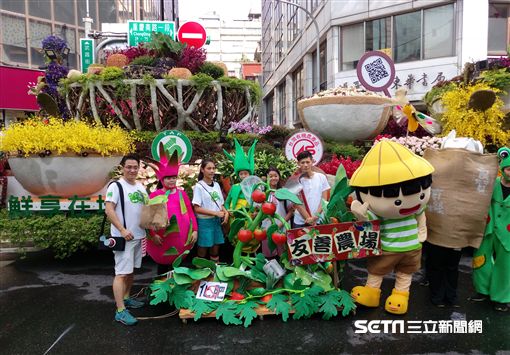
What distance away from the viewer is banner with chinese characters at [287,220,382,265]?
12.6ft

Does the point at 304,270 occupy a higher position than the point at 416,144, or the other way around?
the point at 416,144

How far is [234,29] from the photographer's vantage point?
74.7 metres

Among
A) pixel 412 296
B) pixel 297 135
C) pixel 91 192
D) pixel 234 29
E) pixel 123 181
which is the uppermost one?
pixel 234 29

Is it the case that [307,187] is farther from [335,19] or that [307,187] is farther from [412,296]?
[335,19]

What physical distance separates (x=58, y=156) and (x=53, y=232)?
3.37 feet

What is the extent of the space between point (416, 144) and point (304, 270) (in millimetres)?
3821

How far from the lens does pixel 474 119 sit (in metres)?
6.34

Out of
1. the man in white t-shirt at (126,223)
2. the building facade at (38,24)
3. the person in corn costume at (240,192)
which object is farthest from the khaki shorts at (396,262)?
the building facade at (38,24)

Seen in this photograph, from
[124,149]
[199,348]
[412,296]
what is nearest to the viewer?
[199,348]

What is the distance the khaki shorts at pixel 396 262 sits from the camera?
12.8ft

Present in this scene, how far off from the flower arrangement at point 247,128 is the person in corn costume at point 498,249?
4.98 metres

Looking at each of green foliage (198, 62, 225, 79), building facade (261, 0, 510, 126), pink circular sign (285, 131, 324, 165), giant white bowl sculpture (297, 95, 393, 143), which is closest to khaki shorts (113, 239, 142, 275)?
pink circular sign (285, 131, 324, 165)

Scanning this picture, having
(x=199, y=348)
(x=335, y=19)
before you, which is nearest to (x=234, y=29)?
(x=335, y=19)

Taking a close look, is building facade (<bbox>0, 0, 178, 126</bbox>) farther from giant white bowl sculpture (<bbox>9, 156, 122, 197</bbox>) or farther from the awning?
giant white bowl sculpture (<bbox>9, 156, 122, 197</bbox>)
